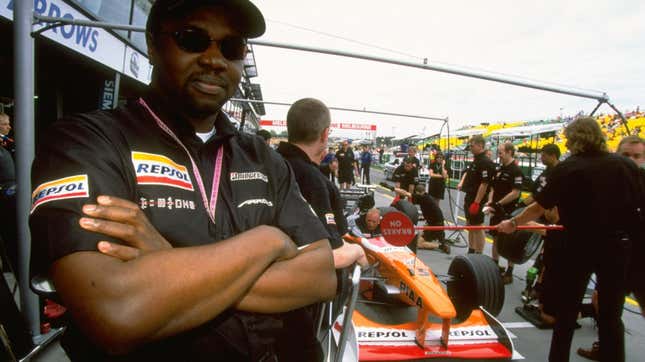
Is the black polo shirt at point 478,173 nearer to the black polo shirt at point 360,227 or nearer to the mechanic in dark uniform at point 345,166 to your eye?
the black polo shirt at point 360,227

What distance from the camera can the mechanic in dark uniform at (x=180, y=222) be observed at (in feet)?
2.66

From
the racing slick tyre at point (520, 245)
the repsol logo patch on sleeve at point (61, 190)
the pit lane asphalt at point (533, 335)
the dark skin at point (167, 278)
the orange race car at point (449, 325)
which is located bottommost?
the pit lane asphalt at point (533, 335)

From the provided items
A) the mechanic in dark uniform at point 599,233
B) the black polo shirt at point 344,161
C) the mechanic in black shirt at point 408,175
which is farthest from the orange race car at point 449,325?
the black polo shirt at point 344,161

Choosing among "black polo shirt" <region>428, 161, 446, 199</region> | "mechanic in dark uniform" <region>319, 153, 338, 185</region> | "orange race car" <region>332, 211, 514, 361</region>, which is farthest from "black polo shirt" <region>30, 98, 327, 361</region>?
"black polo shirt" <region>428, 161, 446, 199</region>

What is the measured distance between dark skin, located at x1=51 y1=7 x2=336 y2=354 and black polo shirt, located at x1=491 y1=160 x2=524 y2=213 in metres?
5.47

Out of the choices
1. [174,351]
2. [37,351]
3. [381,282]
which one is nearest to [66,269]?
[174,351]

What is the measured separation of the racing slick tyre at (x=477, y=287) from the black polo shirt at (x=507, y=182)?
2.75 m

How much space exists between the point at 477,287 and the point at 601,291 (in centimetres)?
85

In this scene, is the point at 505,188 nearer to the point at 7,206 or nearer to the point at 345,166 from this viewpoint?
the point at 7,206

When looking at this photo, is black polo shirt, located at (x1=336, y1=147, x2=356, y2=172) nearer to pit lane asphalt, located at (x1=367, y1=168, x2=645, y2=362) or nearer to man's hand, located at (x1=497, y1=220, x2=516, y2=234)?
pit lane asphalt, located at (x1=367, y1=168, x2=645, y2=362)

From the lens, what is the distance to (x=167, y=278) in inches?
32.7

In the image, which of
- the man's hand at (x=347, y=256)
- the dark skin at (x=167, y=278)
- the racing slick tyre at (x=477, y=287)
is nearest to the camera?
the dark skin at (x=167, y=278)

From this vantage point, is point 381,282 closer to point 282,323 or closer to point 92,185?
point 282,323

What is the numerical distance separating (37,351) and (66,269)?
9.38ft
